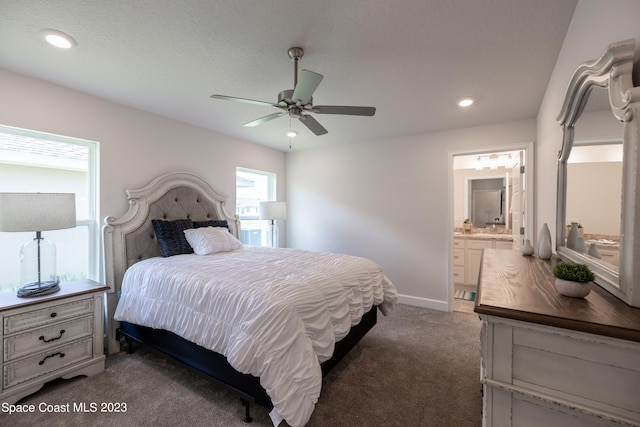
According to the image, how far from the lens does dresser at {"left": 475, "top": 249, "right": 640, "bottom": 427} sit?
712mm

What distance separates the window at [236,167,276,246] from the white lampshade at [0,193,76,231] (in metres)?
2.19

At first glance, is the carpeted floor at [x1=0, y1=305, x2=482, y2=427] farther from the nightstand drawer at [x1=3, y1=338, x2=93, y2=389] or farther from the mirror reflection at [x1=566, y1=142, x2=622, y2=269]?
the mirror reflection at [x1=566, y1=142, x2=622, y2=269]

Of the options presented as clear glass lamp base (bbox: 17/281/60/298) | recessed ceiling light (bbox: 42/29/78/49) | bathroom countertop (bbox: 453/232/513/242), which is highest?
recessed ceiling light (bbox: 42/29/78/49)

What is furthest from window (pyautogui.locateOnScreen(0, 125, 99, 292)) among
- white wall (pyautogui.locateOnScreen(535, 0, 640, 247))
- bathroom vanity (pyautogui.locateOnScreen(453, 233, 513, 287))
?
bathroom vanity (pyautogui.locateOnScreen(453, 233, 513, 287))

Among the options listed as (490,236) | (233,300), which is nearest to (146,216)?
(233,300)

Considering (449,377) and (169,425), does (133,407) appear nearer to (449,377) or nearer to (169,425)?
(169,425)

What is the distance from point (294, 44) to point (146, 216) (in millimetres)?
2313

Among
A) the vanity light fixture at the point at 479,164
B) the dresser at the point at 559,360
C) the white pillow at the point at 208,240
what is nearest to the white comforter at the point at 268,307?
the white pillow at the point at 208,240

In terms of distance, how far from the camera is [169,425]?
165cm

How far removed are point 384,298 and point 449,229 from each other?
152 cm

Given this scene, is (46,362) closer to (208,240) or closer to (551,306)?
(208,240)

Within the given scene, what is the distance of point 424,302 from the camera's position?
12.1 feet

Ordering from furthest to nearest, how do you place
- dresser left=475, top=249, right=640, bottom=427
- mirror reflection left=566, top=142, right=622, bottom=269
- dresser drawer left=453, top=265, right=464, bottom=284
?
dresser drawer left=453, top=265, right=464, bottom=284
mirror reflection left=566, top=142, right=622, bottom=269
dresser left=475, top=249, right=640, bottom=427

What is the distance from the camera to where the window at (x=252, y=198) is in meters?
4.30
